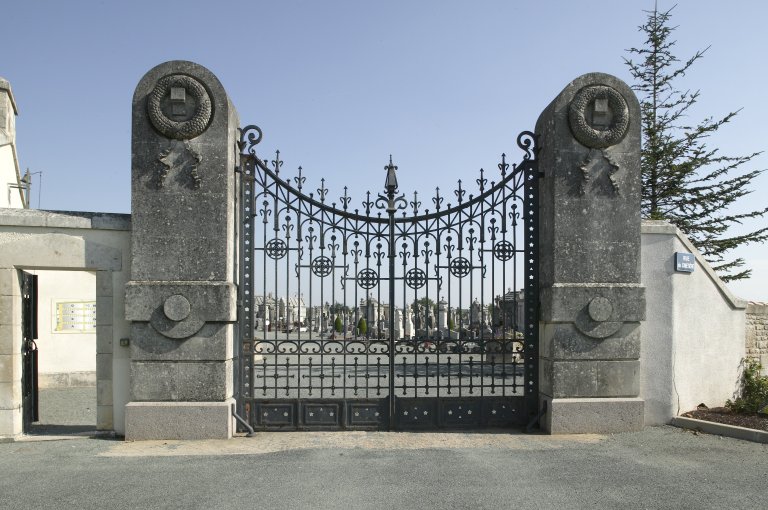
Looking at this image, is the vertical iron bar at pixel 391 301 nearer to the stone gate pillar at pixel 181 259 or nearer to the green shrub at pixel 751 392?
the stone gate pillar at pixel 181 259

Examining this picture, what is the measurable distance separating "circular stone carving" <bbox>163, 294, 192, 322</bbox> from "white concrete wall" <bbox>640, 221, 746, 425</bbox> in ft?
19.4

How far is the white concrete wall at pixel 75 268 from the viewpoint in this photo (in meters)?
7.16

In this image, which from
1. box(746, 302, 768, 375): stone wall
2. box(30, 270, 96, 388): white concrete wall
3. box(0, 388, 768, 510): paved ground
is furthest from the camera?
box(30, 270, 96, 388): white concrete wall

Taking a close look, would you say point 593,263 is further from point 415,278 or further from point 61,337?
point 61,337

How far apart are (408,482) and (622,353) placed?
3584mm

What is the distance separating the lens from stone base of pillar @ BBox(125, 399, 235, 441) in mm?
7180

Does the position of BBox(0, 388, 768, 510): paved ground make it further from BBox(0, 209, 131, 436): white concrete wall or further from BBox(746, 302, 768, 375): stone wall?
BBox(746, 302, 768, 375): stone wall

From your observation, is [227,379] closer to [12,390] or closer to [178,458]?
[178,458]

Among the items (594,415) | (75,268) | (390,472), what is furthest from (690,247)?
(75,268)

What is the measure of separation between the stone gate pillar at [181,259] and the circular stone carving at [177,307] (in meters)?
0.01

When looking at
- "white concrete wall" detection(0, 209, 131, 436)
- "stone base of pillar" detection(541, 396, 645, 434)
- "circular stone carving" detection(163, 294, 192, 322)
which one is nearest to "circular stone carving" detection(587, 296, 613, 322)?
"stone base of pillar" detection(541, 396, 645, 434)

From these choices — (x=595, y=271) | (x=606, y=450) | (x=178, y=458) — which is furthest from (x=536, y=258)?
(x=178, y=458)

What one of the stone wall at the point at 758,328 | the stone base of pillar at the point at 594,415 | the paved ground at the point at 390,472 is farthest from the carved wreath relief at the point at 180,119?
the stone wall at the point at 758,328

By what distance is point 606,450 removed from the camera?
270 inches
